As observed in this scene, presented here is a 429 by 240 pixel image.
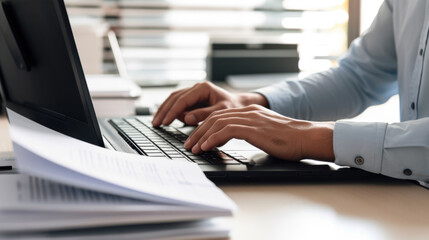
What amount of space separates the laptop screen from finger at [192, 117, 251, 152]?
5.7 inches

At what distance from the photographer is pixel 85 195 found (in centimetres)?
50

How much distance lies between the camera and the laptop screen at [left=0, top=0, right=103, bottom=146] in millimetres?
711

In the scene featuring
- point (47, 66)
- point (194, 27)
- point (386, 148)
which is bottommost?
point (194, 27)

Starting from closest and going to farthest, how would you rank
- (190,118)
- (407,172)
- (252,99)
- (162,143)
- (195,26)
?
1. (407,172)
2. (162,143)
3. (190,118)
4. (252,99)
5. (195,26)

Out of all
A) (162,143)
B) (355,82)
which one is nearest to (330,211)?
(162,143)

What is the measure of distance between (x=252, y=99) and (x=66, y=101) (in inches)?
20.6

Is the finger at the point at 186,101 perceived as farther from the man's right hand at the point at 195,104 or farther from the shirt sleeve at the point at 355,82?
the shirt sleeve at the point at 355,82

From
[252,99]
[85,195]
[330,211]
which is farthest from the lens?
[252,99]

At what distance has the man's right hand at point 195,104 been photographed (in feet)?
3.58

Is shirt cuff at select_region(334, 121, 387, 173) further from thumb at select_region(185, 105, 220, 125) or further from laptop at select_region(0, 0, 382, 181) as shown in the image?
thumb at select_region(185, 105, 220, 125)

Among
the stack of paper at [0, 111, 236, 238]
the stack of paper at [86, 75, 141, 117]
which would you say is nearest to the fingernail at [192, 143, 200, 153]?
the stack of paper at [0, 111, 236, 238]

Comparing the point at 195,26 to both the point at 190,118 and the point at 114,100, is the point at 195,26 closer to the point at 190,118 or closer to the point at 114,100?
the point at 114,100

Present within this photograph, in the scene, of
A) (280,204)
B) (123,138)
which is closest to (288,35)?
(123,138)

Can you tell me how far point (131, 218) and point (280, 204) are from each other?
22cm
